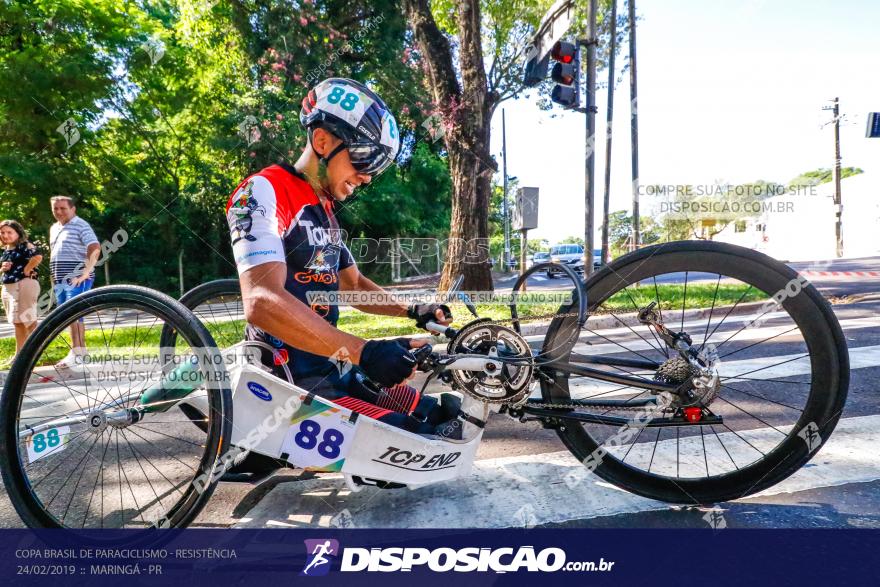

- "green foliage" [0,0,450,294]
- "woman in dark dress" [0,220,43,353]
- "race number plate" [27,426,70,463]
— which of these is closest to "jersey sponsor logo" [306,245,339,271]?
"race number plate" [27,426,70,463]

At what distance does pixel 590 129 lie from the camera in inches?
280

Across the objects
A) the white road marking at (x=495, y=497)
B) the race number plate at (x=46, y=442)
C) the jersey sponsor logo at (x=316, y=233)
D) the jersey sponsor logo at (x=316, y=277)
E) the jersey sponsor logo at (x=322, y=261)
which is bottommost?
the white road marking at (x=495, y=497)

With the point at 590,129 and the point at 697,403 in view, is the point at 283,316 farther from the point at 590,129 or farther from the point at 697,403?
the point at 590,129

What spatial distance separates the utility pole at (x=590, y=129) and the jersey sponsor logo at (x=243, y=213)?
6423 millimetres

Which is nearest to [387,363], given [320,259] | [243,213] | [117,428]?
[320,259]

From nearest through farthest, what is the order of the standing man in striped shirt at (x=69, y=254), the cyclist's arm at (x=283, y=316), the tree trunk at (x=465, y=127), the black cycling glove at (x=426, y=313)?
the cyclist's arm at (x=283, y=316), the black cycling glove at (x=426, y=313), the standing man in striped shirt at (x=69, y=254), the tree trunk at (x=465, y=127)

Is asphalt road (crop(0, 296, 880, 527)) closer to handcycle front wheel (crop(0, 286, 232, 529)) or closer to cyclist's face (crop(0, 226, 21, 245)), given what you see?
handcycle front wheel (crop(0, 286, 232, 529))

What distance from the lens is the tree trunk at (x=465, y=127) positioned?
8312 millimetres

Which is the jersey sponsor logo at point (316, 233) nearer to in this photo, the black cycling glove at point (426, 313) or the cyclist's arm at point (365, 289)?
the cyclist's arm at point (365, 289)

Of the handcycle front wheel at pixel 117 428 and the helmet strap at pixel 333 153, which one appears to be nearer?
the handcycle front wheel at pixel 117 428

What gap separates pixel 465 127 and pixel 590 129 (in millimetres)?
2257

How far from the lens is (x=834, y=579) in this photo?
58.1 inches

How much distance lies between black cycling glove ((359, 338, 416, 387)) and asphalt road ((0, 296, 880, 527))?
637 mm

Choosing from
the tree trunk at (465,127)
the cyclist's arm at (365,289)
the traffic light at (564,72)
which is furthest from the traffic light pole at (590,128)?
the cyclist's arm at (365,289)
